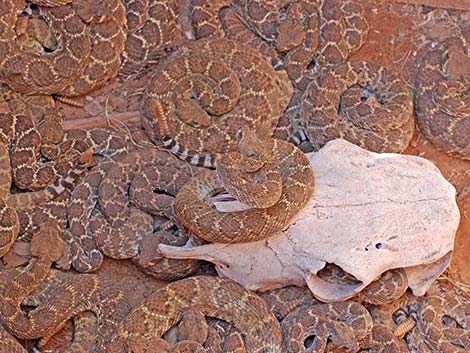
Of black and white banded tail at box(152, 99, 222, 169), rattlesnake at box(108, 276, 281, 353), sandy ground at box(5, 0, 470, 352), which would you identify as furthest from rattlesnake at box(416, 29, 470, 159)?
rattlesnake at box(108, 276, 281, 353)

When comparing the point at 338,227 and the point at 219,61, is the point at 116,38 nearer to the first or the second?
the point at 219,61

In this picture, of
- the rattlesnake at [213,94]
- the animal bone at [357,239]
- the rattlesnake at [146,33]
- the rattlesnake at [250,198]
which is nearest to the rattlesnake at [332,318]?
the animal bone at [357,239]

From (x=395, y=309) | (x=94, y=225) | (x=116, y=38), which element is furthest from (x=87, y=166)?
(x=395, y=309)

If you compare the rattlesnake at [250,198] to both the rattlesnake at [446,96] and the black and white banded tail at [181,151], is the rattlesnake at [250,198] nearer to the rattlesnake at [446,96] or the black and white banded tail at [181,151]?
the black and white banded tail at [181,151]

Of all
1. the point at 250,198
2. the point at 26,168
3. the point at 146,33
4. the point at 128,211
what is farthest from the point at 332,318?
the point at 146,33

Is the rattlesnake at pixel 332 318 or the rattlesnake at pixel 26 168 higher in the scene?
the rattlesnake at pixel 26 168

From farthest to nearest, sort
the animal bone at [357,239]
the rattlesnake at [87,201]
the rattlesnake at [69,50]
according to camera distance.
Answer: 1. the rattlesnake at [69,50]
2. the rattlesnake at [87,201]
3. the animal bone at [357,239]

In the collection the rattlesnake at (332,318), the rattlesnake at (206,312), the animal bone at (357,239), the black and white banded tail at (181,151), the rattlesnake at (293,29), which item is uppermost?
the rattlesnake at (293,29)

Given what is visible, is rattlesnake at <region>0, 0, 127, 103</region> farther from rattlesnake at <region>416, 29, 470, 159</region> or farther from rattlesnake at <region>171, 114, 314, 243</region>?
rattlesnake at <region>416, 29, 470, 159</region>
